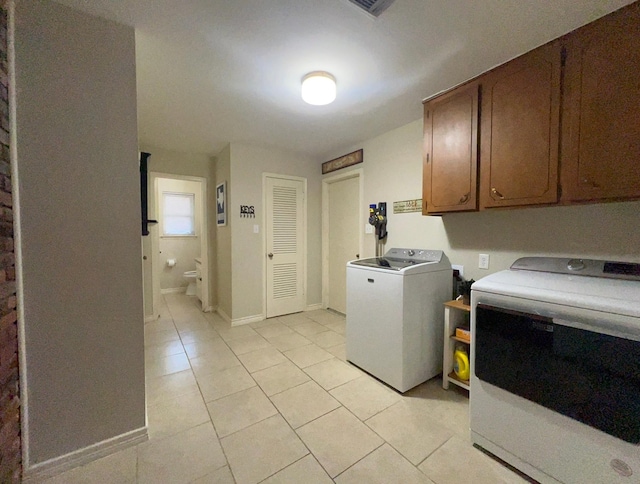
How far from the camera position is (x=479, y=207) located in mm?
1805

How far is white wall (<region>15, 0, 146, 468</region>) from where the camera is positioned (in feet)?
4.01

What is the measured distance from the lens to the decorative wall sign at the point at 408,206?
2549mm

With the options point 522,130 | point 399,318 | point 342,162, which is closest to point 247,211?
point 342,162

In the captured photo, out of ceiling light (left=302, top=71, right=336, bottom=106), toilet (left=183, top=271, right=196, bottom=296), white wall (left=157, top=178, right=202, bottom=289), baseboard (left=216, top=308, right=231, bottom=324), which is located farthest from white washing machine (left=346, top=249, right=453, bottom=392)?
white wall (left=157, top=178, right=202, bottom=289)

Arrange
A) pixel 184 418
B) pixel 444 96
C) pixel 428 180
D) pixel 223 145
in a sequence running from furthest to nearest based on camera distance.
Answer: pixel 223 145 < pixel 428 180 < pixel 444 96 < pixel 184 418

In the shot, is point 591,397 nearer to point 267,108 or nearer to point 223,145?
point 267,108

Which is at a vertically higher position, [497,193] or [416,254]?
[497,193]

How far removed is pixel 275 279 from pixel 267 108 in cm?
227

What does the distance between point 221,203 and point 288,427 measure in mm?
2896

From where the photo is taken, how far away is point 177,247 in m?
5.41

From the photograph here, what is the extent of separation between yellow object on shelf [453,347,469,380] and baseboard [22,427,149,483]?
7.22 feet

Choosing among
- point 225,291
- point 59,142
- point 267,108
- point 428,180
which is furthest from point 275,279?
point 59,142

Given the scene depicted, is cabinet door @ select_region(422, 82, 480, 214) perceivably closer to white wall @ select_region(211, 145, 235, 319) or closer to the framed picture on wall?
white wall @ select_region(211, 145, 235, 319)

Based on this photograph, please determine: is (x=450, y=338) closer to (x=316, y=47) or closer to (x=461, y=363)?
(x=461, y=363)
